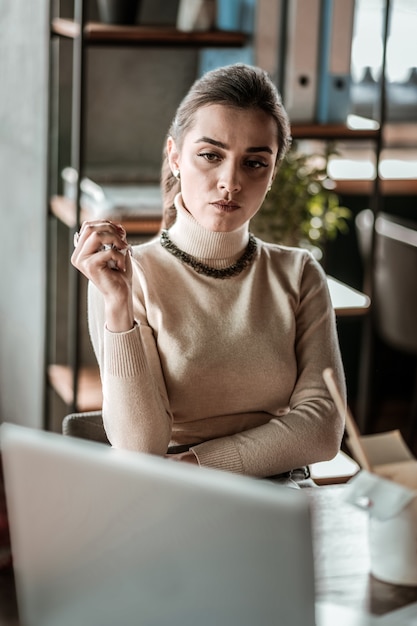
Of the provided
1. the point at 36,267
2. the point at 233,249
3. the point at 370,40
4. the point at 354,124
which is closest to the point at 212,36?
the point at 354,124

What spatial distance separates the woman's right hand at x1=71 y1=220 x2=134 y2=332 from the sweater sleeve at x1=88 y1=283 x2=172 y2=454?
0.03 m

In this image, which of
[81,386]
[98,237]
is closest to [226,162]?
[98,237]

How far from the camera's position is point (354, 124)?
318cm

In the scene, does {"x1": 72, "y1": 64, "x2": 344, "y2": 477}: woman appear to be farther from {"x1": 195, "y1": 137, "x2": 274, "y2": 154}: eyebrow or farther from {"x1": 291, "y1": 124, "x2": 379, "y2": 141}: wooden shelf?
{"x1": 291, "y1": 124, "x2": 379, "y2": 141}: wooden shelf

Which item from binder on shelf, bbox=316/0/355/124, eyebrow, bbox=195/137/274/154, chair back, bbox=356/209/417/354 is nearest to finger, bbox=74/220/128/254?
eyebrow, bbox=195/137/274/154

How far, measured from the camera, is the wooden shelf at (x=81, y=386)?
2.91 metres

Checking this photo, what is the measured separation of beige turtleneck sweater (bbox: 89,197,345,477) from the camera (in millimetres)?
1761

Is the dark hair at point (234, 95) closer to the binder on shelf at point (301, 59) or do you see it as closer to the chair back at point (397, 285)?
the binder on shelf at point (301, 59)

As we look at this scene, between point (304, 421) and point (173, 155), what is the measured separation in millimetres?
528

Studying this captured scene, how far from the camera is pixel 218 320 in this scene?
6.10ft

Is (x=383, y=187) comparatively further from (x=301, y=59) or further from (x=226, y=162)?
(x=226, y=162)

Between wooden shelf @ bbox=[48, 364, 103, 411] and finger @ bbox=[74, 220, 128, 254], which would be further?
wooden shelf @ bbox=[48, 364, 103, 411]

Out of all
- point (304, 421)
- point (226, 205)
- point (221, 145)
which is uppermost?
point (221, 145)

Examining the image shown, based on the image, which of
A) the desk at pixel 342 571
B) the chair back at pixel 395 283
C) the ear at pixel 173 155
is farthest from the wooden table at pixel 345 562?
the chair back at pixel 395 283
